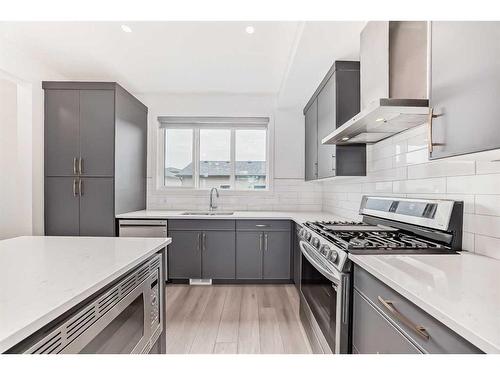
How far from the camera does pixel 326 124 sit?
2.61m

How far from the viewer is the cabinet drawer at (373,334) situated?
907 millimetres

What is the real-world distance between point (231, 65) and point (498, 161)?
8.10 feet

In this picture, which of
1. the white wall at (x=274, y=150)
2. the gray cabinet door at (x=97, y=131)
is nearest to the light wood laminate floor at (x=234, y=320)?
the white wall at (x=274, y=150)

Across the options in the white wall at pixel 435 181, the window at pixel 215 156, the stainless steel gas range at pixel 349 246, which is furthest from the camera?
the window at pixel 215 156

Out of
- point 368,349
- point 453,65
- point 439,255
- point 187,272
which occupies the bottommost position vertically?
point 187,272

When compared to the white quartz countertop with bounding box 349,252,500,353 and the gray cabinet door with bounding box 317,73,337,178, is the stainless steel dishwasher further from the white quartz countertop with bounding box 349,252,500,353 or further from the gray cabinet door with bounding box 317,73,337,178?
the white quartz countertop with bounding box 349,252,500,353

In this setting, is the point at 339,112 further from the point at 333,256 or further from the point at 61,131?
the point at 61,131

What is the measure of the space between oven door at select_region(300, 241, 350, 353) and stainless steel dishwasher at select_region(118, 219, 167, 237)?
1763mm

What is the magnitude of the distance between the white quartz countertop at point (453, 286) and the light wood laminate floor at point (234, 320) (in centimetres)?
119

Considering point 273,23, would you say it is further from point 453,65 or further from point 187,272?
point 187,272

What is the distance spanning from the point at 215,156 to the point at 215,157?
0.01 m

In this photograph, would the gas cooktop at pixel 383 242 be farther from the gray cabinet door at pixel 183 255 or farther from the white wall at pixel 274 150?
the white wall at pixel 274 150

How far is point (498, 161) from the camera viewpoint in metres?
1.17
